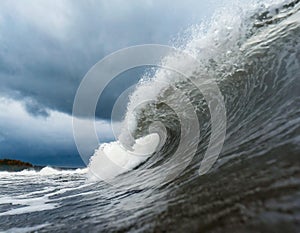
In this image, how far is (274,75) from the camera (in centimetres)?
489

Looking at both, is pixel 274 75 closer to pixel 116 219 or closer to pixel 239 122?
pixel 239 122

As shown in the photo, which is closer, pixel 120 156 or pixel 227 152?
pixel 227 152

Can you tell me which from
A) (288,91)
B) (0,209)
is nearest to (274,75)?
(288,91)

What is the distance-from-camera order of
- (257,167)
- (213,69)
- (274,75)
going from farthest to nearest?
1. (213,69)
2. (274,75)
3. (257,167)

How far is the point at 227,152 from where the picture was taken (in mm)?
3197

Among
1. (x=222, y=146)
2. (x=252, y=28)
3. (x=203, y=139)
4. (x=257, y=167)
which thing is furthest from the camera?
(x=252, y=28)

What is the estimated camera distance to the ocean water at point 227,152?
6.58 feet

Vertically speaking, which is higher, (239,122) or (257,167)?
(239,122)

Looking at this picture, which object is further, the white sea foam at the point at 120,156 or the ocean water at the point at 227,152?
the white sea foam at the point at 120,156

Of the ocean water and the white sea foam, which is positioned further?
the white sea foam

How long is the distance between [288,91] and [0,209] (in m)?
4.34

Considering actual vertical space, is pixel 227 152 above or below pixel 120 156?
below

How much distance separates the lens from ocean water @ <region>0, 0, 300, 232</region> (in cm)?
201

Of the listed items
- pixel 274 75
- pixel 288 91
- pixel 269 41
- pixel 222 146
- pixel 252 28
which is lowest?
pixel 222 146
